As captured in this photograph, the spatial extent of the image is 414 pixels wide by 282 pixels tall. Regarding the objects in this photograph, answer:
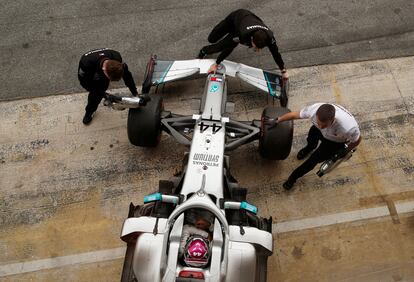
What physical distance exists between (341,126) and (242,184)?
159 centimetres

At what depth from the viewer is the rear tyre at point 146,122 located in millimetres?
4652

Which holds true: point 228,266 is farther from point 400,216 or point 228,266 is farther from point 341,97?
point 341,97

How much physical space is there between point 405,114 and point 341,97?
88cm

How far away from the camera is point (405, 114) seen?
556 centimetres

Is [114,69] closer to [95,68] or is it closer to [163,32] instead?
[95,68]

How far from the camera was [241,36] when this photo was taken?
15.5ft

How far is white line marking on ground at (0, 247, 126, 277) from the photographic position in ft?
14.8

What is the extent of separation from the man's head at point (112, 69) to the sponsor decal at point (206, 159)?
1187 mm

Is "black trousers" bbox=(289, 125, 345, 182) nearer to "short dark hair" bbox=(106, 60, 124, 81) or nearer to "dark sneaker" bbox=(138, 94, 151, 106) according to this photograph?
"dark sneaker" bbox=(138, 94, 151, 106)

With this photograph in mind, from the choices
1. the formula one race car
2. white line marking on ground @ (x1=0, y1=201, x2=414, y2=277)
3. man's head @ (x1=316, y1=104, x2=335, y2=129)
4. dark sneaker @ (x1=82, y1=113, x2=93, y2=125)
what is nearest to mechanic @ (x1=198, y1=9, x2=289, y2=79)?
the formula one race car

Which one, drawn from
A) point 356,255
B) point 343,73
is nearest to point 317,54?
point 343,73

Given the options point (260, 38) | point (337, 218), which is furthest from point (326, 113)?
point (337, 218)

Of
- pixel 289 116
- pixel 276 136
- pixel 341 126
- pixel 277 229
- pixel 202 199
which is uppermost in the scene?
pixel 202 199

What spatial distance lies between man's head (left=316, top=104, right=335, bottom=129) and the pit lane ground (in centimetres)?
150
